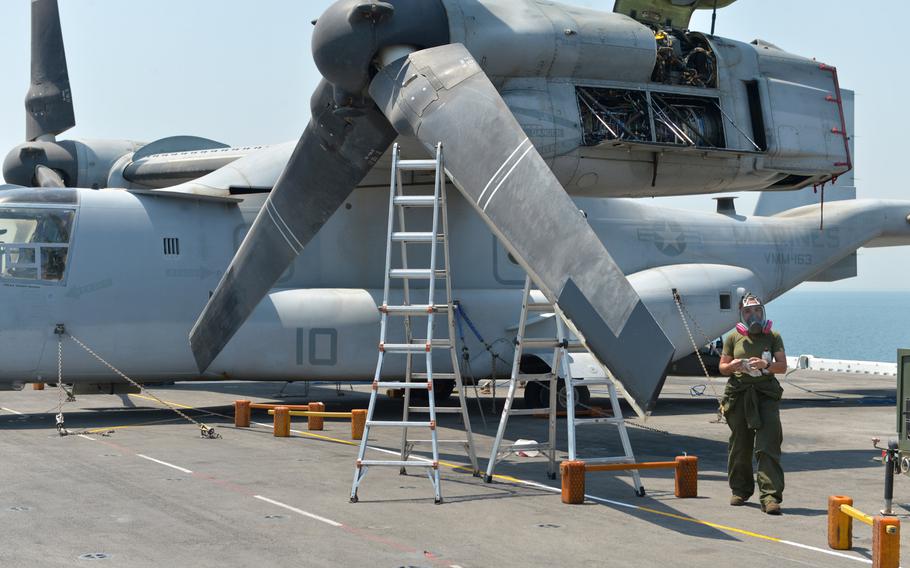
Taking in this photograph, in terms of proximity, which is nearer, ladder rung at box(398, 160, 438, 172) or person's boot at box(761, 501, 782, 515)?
person's boot at box(761, 501, 782, 515)

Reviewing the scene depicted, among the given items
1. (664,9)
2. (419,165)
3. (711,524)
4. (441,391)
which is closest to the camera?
(711,524)

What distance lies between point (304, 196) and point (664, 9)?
585 centimetres

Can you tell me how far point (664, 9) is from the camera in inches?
616

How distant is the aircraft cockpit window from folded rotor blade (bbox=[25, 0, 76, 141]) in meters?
7.91

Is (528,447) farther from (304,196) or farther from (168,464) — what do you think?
(304,196)

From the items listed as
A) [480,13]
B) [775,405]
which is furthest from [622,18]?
[775,405]

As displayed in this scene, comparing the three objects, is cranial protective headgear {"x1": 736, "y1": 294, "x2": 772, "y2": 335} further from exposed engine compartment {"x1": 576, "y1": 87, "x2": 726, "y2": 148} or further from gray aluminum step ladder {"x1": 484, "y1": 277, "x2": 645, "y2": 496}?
exposed engine compartment {"x1": 576, "y1": 87, "x2": 726, "y2": 148}

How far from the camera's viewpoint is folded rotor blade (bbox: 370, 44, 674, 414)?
9.75 m

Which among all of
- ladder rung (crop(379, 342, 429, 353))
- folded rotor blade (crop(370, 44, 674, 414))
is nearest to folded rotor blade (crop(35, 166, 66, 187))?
folded rotor blade (crop(370, 44, 674, 414))

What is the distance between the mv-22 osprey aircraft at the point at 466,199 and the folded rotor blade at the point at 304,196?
29 mm

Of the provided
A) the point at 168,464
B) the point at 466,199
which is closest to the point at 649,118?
the point at 466,199

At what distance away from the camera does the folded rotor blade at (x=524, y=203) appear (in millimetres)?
9750

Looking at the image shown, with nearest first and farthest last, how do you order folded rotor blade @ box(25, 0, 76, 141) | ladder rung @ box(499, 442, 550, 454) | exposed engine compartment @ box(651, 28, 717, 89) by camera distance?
ladder rung @ box(499, 442, 550, 454) → exposed engine compartment @ box(651, 28, 717, 89) → folded rotor blade @ box(25, 0, 76, 141)

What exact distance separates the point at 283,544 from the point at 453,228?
11.5 m
